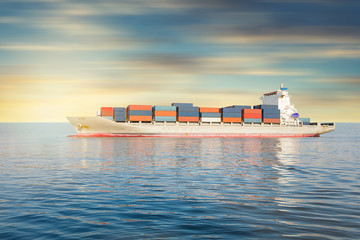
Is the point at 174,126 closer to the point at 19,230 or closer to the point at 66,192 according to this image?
the point at 66,192

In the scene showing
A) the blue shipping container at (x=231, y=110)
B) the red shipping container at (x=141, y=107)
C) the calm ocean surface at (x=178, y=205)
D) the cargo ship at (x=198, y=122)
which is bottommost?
the calm ocean surface at (x=178, y=205)

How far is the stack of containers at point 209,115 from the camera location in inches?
3066

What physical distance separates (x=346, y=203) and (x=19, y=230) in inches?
522

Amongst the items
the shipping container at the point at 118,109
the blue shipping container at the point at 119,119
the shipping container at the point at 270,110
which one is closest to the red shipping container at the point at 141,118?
the blue shipping container at the point at 119,119

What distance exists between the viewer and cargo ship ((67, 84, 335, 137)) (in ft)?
232

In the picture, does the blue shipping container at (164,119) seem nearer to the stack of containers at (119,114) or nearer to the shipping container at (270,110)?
the stack of containers at (119,114)

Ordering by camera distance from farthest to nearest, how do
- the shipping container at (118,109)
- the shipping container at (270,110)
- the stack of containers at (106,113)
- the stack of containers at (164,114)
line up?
the shipping container at (270,110)
the stack of containers at (164,114)
the shipping container at (118,109)
the stack of containers at (106,113)

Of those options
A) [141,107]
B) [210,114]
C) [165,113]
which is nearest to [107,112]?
[141,107]

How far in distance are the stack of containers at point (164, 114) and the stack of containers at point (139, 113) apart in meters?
1.66

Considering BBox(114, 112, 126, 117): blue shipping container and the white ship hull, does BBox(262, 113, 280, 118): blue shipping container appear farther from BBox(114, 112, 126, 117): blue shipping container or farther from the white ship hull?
BBox(114, 112, 126, 117): blue shipping container

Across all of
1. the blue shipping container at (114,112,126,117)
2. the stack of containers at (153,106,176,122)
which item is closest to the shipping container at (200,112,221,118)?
the stack of containers at (153,106,176,122)

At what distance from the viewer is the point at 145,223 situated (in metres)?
9.96

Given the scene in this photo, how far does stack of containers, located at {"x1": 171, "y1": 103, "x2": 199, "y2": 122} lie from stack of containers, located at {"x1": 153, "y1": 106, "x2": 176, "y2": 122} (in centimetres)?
167

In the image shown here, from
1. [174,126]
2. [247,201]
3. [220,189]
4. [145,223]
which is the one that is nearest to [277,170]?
[220,189]
